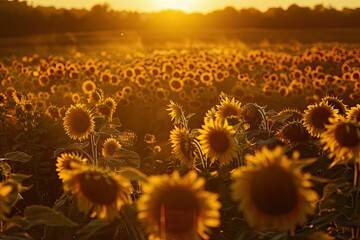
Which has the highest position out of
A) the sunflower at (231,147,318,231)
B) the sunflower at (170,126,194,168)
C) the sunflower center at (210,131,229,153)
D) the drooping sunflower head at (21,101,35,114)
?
the sunflower at (231,147,318,231)

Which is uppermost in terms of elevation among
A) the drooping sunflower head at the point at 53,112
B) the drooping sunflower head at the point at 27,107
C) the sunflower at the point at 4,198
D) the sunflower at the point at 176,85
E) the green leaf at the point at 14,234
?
the sunflower at the point at 4,198

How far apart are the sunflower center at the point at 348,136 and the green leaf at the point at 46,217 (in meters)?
1.05

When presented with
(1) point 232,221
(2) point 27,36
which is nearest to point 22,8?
(2) point 27,36

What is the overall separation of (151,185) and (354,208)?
87cm

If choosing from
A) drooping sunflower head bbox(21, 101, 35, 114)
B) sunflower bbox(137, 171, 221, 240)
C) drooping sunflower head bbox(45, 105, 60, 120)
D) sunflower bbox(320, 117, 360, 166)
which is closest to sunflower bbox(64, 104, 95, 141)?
sunflower bbox(320, 117, 360, 166)

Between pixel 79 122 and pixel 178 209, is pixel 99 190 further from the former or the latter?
pixel 79 122

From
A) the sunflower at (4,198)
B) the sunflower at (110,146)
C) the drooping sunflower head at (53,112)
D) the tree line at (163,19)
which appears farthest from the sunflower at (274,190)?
the tree line at (163,19)

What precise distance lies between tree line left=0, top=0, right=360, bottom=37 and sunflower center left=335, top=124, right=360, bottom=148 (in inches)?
1819

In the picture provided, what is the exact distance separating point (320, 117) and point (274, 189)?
1604mm

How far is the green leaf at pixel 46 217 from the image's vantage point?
1966mm

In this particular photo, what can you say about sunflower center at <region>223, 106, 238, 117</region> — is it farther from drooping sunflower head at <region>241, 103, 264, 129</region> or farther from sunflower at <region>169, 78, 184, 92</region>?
sunflower at <region>169, 78, 184, 92</region>

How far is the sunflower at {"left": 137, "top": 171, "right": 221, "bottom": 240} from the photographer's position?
73.0 inches

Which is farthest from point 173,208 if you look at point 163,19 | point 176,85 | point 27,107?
point 163,19

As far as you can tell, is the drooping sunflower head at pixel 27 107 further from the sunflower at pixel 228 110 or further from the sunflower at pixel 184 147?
the sunflower at pixel 184 147
